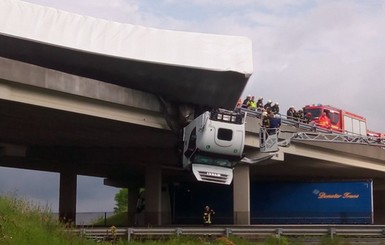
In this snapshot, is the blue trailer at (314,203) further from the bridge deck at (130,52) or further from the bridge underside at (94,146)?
the bridge deck at (130,52)

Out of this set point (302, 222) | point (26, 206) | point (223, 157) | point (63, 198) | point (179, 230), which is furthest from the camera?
point (63, 198)

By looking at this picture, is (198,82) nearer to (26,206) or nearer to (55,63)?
(55,63)

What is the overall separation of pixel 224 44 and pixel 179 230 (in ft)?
37.9

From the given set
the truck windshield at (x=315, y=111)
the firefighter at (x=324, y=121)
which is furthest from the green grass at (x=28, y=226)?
the truck windshield at (x=315, y=111)

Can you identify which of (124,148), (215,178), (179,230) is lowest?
(179,230)

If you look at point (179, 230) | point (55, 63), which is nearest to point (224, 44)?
point (55, 63)

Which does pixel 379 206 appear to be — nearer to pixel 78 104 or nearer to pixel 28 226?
pixel 78 104

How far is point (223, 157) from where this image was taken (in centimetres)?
3122

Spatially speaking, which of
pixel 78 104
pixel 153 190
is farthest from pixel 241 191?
pixel 78 104

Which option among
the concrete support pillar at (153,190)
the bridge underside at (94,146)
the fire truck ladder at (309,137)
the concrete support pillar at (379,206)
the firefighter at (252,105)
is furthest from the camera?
the concrete support pillar at (379,206)

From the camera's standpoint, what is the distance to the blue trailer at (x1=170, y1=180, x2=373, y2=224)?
130 feet

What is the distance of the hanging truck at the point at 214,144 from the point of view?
98.8ft

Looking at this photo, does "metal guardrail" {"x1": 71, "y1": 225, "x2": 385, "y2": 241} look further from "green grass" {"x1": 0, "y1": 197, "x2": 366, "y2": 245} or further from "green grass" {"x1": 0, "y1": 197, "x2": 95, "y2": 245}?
"green grass" {"x1": 0, "y1": 197, "x2": 95, "y2": 245}

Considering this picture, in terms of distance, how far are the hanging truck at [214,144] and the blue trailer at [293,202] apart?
36.3ft
